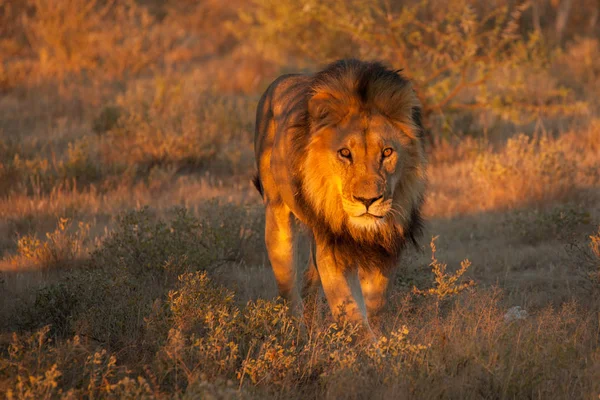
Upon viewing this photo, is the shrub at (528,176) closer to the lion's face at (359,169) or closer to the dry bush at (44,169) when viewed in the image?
the lion's face at (359,169)

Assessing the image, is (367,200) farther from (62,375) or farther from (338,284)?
(62,375)

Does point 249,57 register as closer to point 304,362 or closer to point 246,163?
point 246,163

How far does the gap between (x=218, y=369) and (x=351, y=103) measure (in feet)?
4.86

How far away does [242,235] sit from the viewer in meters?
6.52

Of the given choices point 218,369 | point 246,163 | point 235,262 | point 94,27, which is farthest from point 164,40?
point 218,369

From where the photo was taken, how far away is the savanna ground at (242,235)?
359cm

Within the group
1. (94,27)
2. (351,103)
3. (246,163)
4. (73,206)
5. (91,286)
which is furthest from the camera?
(94,27)

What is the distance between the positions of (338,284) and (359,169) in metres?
0.70

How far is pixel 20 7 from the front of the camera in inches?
701

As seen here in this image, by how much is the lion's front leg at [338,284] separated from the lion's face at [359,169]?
20cm

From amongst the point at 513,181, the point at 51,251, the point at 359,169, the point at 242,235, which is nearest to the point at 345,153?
the point at 359,169

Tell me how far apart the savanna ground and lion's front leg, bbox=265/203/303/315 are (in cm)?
18

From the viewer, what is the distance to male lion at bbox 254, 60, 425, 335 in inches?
154

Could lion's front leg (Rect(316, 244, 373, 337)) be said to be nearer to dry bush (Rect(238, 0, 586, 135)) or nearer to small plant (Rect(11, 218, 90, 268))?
small plant (Rect(11, 218, 90, 268))
